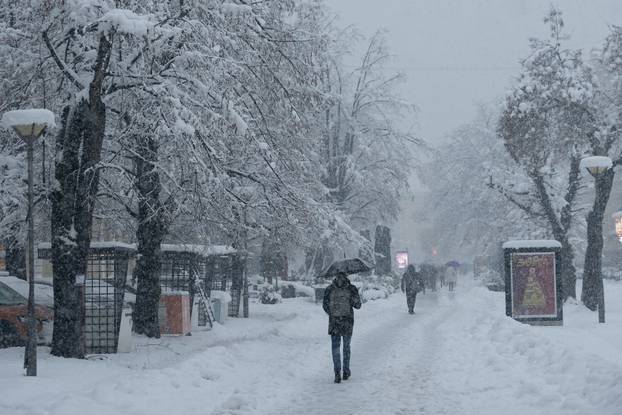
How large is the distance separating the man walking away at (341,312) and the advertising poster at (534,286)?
9.81 metres

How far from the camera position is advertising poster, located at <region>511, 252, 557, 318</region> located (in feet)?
68.4

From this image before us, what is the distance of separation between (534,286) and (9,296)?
1281 centimetres

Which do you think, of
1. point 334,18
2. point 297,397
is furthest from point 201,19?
point 334,18

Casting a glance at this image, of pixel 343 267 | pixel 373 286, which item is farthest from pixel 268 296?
pixel 343 267

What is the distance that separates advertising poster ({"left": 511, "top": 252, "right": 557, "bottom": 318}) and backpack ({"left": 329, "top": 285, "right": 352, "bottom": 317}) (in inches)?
388

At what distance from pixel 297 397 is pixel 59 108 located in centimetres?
686

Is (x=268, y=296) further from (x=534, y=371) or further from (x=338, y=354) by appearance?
(x=534, y=371)

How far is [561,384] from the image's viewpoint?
10.2 meters

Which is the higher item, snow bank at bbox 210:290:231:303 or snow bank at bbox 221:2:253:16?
snow bank at bbox 221:2:253:16

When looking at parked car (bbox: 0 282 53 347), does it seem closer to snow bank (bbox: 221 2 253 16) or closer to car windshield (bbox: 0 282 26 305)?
car windshield (bbox: 0 282 26 305)

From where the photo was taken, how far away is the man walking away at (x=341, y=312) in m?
12.2

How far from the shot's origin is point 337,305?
12352mm

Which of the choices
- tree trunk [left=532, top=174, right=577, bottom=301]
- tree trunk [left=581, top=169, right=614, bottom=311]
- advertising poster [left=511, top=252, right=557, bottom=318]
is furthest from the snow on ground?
tree trunk [left=532, top=174, right=577, bottom=301]

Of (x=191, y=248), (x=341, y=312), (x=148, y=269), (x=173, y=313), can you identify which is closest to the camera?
(x=341, y=312)
